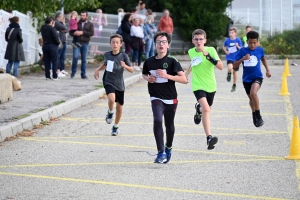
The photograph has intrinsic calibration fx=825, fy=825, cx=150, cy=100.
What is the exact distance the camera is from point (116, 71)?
13.3 metres

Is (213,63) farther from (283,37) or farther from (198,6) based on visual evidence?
(283,37)

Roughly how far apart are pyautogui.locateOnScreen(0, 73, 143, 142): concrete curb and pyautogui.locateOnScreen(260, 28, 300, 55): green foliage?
16.4 meters

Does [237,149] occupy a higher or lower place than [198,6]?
lower

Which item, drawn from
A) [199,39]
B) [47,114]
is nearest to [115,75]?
[199,39]

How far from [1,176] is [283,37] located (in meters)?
28.2

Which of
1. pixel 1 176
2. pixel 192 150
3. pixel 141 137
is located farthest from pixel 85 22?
pixel 1 176

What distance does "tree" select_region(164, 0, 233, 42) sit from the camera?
34.2 meters

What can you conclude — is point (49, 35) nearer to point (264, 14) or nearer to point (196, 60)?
point (196, 60)

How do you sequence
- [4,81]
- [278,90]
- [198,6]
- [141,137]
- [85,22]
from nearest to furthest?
[141,137]
[4,81]
[278,90]
[85,22]
[198,6]

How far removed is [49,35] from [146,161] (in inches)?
488

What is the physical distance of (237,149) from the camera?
11.6 metres

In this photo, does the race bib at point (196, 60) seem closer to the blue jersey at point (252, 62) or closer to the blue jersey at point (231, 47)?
the blue jersey at point (252, 62)

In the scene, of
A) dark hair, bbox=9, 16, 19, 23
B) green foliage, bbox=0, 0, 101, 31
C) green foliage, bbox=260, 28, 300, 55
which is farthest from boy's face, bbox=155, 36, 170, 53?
green foliage, bbox=260, 28, 300, 55

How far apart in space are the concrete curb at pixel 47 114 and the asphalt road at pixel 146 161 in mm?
227
